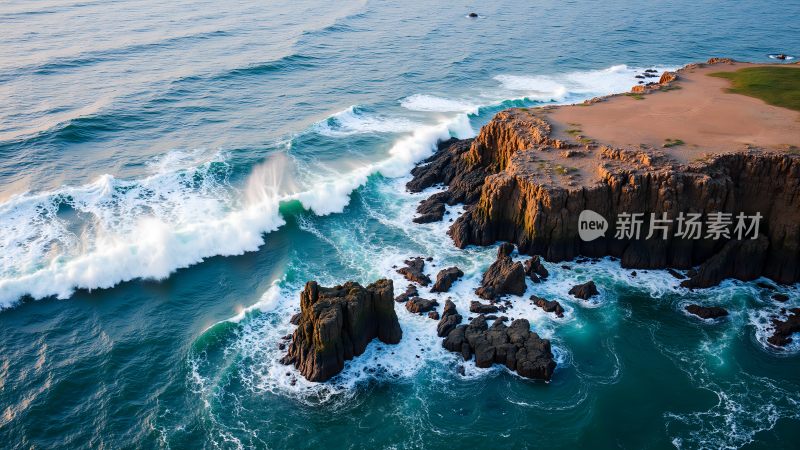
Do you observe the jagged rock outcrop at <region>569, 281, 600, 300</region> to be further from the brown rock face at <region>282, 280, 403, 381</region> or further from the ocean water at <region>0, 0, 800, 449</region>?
the brown rock face at <region>282, 280, 403, 381</region>

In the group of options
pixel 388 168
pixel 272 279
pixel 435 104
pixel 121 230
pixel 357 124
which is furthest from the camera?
pixel 435 104

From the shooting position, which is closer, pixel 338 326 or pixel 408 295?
pixel 338 326

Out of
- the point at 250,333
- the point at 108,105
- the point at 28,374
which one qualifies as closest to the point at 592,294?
the point at 250,333

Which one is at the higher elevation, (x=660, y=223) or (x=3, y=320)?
(x=660, y=223)

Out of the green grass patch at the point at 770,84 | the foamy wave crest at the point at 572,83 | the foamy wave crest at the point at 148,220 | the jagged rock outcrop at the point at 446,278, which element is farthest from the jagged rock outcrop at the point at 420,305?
the foamy wave crest at the point at 572,83

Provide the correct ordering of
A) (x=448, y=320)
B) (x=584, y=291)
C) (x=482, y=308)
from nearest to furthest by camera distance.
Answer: (x=448, y=320) → (x=482, y=308) → (x=584, y=291)

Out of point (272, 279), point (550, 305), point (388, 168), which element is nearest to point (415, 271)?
point (550, 305)

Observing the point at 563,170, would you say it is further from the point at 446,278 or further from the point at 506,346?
the point at 506,346

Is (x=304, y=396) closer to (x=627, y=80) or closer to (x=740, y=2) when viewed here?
(x=627, y=80)
